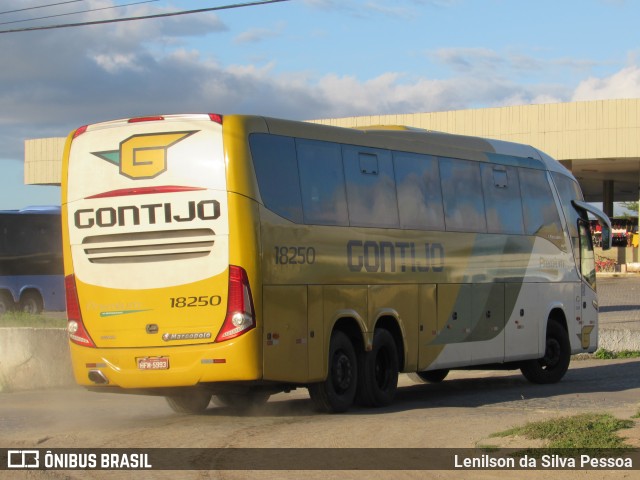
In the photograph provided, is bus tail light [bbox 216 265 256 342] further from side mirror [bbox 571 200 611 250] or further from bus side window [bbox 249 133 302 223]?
side mirror [bbox 571 200 611 250]

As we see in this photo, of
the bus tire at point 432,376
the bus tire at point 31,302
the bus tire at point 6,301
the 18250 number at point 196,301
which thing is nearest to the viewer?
the 18250 number at point 196,301

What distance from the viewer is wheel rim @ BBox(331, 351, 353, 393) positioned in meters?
15.0

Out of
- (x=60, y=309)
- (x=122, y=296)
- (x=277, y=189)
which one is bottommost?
(x=60, y=309)

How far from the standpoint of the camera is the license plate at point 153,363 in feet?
44.3

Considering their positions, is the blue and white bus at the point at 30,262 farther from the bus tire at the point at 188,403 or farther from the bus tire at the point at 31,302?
the bus tire at the point at 188,403

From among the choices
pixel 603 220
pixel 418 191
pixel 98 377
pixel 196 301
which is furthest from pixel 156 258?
pixel 603 220

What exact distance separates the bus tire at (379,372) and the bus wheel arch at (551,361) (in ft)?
16.4

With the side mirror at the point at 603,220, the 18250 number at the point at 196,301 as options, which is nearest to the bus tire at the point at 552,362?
the side mirror at the point at 603,220

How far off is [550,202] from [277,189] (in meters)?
8.05

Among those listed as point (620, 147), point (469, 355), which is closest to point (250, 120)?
point (469, 355)

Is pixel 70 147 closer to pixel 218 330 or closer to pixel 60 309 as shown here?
pixel 218 330

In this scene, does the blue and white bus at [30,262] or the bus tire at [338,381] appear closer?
the bus tire at [338,381]

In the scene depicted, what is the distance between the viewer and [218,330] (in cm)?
1335

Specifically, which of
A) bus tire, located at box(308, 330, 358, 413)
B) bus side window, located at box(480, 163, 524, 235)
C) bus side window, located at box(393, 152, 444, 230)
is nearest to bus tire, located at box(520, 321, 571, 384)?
A: bus side window, located at box(480, 163, 524, 235)
